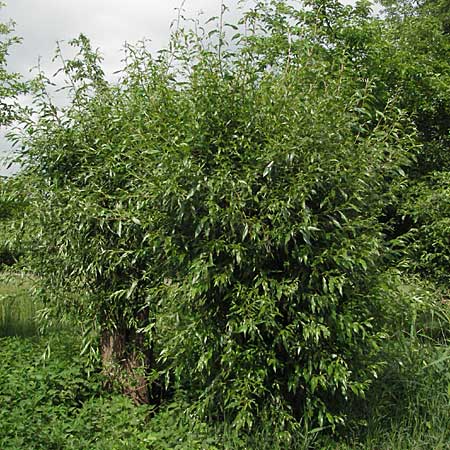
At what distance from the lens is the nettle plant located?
359 centimetres

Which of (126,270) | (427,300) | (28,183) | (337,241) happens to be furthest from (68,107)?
(427,300)

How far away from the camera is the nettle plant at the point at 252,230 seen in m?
3.59

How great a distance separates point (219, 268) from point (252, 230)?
1.02 feet

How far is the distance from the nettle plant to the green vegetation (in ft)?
0.05

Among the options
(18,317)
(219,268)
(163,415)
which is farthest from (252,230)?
(18,317)

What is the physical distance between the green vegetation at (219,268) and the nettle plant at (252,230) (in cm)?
2

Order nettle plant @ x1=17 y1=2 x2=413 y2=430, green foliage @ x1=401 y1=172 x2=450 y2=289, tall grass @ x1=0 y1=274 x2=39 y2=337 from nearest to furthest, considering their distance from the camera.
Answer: nettle plant @ x1=17 y1=2 x2=413 y2=430 < green foliage @ x1=401 y1=172 x2=450 y2=289 < tall grass @ x1=0 y1=274 x2=39 y2=337

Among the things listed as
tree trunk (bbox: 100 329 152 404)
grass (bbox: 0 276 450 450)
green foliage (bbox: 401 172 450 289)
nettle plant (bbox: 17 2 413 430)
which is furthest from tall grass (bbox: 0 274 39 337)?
green foliage (bbox: 401 172 450 289)

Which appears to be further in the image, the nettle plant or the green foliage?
the green foliage

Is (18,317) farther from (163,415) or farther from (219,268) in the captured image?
(219,268)

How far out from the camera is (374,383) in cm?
425

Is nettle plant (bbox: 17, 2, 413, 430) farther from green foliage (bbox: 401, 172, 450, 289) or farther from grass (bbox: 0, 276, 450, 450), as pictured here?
green foliage (bbox: 401, 172, 450, 289)

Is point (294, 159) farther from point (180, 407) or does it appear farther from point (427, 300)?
point (180, 407)

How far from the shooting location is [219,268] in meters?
3.69
